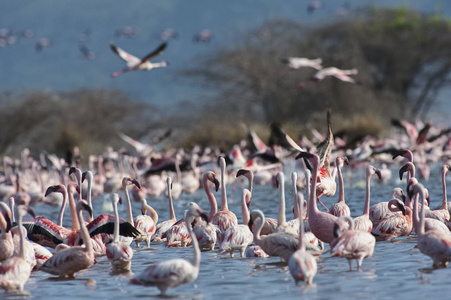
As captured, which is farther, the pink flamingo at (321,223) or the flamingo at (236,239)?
the flamingo at (236,239)

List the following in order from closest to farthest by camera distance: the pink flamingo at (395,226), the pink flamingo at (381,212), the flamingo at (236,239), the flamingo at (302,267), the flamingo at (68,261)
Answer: the flamingo at (302,267), the flamingo at (68,261), the flamingo at (236,239), the pink flamingo at (395,226), the pink flamingo at (381,212)

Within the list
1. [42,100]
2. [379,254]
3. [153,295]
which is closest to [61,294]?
[153,295]

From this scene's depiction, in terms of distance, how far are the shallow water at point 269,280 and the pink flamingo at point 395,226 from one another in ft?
0.34

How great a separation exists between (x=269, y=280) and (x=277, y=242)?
586 mm

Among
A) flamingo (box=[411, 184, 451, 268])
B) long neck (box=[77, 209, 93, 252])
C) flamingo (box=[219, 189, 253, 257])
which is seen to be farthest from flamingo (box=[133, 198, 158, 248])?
flamingo (box=[411, 184, 451, 268])

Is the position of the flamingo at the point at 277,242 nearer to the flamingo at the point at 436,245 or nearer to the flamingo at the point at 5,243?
the flamingo at the point at 436,245

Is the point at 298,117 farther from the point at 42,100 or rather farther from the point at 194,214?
the point at 194,214

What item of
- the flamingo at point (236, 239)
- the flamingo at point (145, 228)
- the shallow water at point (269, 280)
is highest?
the flamingo at point (145, 228)

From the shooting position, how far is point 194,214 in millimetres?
6934

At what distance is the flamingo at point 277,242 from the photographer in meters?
7.54

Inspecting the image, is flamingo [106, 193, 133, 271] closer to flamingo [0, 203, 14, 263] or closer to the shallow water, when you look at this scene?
the shallow water

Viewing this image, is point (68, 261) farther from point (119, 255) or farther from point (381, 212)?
point (381, 212)

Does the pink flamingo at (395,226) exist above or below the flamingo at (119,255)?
above

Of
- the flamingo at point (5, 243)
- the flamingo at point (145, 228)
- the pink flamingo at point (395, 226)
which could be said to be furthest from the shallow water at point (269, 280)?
the flamingo at point (145, 228)
